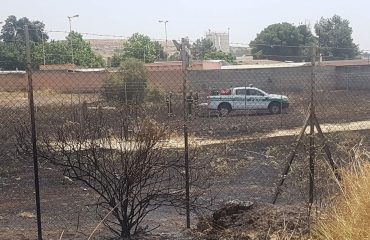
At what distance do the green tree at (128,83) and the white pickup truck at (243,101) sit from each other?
3.66 metres

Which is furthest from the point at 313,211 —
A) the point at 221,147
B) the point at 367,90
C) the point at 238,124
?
the point at 367,90

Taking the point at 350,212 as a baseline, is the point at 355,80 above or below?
above

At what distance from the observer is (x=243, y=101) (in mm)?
25156

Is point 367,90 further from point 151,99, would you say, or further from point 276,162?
point 276,162

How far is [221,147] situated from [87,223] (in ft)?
26.4

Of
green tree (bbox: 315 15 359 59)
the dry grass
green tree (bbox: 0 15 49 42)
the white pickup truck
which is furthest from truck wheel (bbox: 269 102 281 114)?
green tree (bbox: 315 15 359 59)

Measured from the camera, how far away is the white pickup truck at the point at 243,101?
80.1ft

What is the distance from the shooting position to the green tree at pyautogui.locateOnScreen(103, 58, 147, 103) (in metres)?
19.5

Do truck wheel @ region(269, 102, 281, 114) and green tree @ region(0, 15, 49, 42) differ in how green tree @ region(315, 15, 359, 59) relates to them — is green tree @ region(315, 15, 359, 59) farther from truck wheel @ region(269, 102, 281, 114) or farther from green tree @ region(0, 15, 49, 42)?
green tree @ region(0, 15, 49, 42)

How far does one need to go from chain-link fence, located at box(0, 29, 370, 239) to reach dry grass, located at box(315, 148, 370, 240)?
1.98 feet

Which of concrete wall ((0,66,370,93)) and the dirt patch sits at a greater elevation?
concrete wall ((0,66,370,93))

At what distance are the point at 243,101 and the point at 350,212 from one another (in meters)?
21.4

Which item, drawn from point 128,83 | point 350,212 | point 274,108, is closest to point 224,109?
point 274,108

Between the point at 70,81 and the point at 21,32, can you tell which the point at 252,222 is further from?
the point at 70,81
